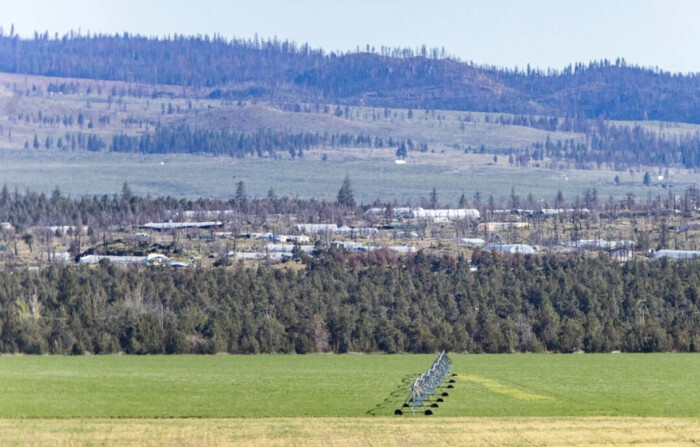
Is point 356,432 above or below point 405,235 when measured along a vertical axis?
above

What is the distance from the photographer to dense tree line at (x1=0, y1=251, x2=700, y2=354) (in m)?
85.2

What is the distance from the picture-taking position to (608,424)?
4850 cm

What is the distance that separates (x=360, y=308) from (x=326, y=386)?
121 ft

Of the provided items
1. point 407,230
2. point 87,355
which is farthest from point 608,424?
point 407,230

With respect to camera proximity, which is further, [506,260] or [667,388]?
[506,260]

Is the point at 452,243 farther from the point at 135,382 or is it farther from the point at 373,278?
the point at 135,382

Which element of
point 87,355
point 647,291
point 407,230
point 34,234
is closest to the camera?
point 87,355

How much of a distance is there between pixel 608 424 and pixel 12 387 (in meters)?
24.2

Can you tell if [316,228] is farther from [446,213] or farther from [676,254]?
[676,254]

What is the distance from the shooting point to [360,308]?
97.3 meters

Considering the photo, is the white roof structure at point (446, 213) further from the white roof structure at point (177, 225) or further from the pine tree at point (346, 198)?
the white roof structure at point (177, 225)

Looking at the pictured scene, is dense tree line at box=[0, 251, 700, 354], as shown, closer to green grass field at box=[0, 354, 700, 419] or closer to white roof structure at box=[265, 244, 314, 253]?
green grass field at box=[0, 354, 700, 419]

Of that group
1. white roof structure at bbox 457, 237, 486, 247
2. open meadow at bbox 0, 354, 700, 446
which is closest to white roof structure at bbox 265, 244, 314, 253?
white roof structure at bbox 457, 237, 486, 247

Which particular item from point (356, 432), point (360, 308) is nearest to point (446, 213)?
point (360, 308)
